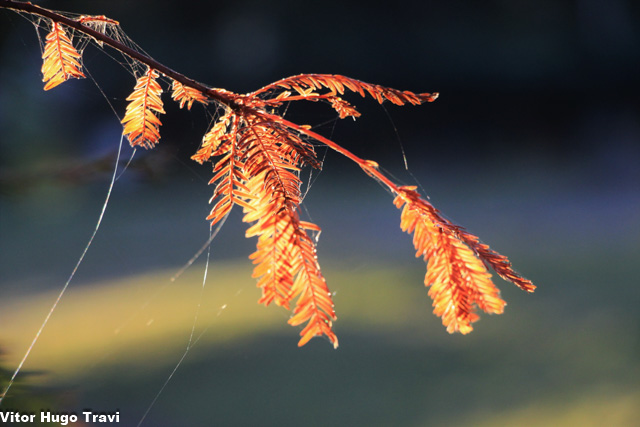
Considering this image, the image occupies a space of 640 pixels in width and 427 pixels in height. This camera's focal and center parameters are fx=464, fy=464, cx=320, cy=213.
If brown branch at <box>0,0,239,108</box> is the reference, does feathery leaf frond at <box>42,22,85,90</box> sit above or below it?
above

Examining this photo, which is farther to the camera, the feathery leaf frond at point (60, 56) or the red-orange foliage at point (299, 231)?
the feathery leaf frond at point (60, 56)

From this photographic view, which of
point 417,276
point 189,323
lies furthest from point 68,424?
point 417,276

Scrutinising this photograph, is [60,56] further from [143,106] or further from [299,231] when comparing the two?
[299,231]

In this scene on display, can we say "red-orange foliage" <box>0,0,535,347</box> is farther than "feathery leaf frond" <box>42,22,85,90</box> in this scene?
No

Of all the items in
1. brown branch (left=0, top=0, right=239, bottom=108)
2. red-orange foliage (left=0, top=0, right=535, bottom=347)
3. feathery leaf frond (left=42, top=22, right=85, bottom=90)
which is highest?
feathery leaf frond (left=42, top=22, right=85, bottom=90)

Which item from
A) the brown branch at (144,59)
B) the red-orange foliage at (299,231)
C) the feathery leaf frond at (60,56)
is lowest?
the red-orange foliage at (299,231)

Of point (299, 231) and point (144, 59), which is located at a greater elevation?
point (144, 59)

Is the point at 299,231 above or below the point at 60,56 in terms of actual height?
below

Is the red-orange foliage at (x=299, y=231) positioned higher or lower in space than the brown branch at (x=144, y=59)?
lower

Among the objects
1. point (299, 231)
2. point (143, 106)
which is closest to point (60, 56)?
point (143, 106)

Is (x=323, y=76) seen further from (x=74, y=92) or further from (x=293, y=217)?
(x=74, y=92)

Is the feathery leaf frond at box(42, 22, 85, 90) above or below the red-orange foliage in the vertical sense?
above
